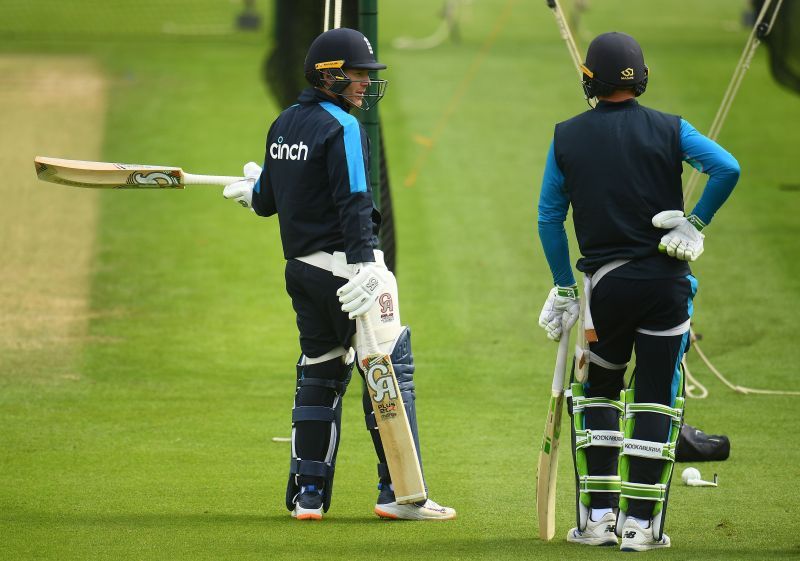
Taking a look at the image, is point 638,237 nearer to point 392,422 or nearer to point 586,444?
point 586,444

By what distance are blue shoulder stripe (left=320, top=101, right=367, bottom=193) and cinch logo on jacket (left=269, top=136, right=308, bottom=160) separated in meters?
0.18

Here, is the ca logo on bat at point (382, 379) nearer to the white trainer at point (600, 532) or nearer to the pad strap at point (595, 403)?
the pad strap at point (595, 403)

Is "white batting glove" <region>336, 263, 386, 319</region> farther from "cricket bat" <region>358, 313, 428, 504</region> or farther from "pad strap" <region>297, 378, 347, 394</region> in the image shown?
"pad strap" <region>297, 378, 347, 394</region>

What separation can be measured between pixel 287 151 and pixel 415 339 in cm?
393

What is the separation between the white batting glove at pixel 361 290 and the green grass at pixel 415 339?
88cm

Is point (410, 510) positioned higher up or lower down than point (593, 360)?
lower down

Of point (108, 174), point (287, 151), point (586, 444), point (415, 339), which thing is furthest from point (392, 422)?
point (415, 339)

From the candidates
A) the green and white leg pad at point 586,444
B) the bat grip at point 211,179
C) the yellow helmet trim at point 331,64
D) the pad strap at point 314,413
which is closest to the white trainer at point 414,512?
the pad strap at point 314,413

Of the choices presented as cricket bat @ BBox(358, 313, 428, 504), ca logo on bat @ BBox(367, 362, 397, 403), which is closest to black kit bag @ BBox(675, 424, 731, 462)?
cricket bat @ BBox(358, 313, 428, 504)

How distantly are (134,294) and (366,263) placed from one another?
5.25 meters

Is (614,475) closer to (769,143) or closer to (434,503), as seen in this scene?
(434,503)

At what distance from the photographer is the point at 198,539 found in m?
4.95

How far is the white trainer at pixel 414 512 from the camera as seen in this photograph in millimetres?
5293

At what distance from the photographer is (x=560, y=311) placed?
16.7 feet
